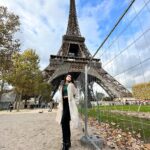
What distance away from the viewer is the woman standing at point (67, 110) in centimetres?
480

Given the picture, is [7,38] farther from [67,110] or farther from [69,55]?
[69,55]

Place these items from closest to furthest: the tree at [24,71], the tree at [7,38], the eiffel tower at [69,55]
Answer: the tree at [7,38] → the tree at [24,71] → the eiffel tower at [69,55]

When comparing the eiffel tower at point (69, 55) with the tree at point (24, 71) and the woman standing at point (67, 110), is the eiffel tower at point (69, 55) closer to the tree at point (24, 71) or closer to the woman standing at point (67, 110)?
the tree at point (24, 71)

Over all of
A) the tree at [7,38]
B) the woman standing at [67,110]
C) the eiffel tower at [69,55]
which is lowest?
the woman standing at [67,110]

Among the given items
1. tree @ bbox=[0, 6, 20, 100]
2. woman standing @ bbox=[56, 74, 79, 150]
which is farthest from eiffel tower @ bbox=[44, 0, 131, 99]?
woman standing @ bbox=[56, 74, 79, 150]

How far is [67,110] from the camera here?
491cm

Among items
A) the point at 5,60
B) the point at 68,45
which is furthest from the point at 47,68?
the point at 5,60

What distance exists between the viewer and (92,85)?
263 inches

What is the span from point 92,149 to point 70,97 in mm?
1089

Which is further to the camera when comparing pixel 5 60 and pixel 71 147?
pixel 5 60

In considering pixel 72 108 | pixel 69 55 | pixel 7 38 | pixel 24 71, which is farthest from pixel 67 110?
pixel 69 55

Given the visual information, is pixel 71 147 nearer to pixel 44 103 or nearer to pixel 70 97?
pixel 70 97

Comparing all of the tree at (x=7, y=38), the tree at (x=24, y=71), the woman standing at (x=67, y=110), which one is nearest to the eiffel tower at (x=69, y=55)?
the tree at (x=24, y=71)

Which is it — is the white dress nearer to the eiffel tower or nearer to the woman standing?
the woman standing
